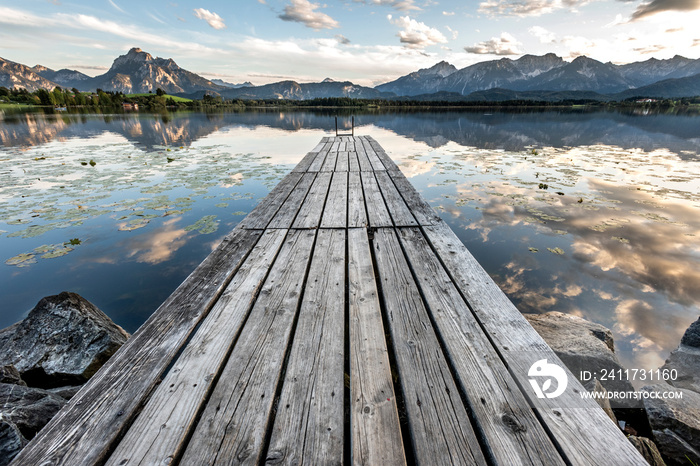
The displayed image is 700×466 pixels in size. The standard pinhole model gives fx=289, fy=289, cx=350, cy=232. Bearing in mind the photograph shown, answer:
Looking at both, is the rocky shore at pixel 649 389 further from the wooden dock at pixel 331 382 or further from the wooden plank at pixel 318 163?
the wooden plank at pixel 318 163

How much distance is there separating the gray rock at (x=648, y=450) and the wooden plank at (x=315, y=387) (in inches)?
88.0

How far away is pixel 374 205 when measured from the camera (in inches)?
181

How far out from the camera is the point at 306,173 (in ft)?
22.8

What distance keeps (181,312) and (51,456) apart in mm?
1028

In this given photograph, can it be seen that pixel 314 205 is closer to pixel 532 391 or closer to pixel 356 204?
pixel 356 204

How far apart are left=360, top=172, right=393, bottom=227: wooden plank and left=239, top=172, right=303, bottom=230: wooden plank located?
142cm

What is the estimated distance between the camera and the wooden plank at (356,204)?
392 centimetres

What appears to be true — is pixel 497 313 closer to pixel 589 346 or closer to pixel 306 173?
pixel 589 346

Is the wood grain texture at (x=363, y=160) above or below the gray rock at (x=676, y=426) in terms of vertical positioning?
above

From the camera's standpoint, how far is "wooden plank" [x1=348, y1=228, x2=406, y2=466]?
4.30ft

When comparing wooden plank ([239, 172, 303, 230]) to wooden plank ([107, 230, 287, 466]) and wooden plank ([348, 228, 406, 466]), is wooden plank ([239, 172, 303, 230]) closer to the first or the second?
wooden plank ([107, 230, 287, 466])

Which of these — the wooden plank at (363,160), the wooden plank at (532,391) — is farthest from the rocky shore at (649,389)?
the wooden plank at (363,160)

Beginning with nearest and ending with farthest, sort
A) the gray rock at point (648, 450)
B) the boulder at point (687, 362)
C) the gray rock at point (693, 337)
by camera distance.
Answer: the gray rock at point (648, 450) → the boulder at point (687, 362) → the gray rock at point (693, 337)

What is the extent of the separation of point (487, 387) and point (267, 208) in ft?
12.5
